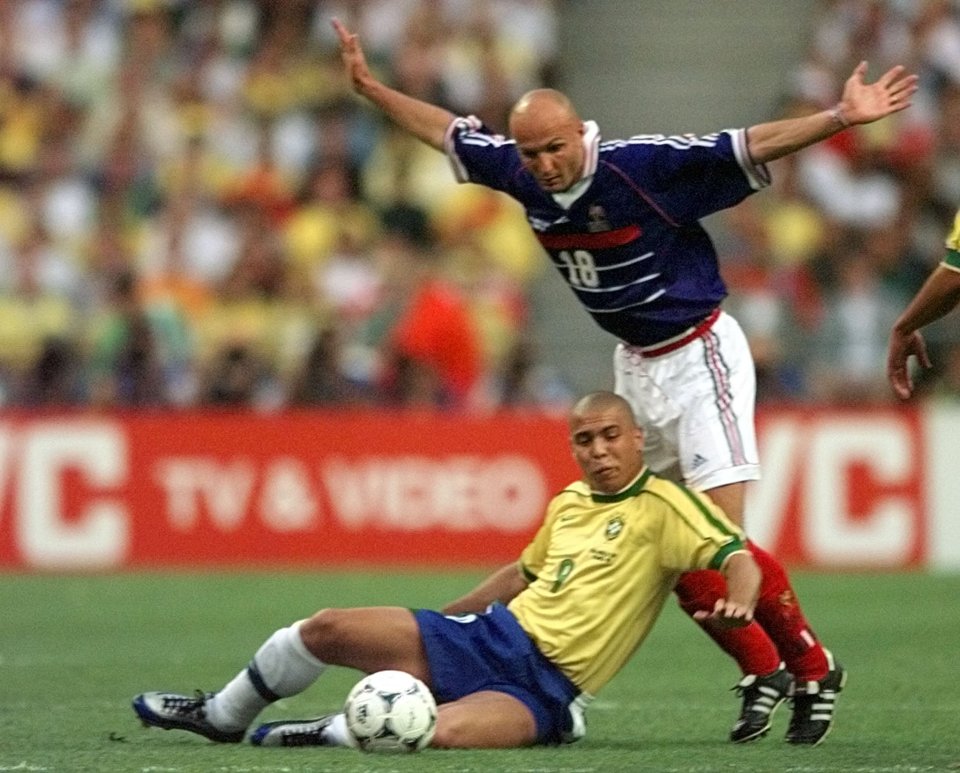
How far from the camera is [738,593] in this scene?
620 centimetres

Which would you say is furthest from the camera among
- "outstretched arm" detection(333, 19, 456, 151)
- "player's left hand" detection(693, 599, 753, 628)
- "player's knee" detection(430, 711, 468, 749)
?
→ "outstretched arm" detection(333, 19, 456, 151)

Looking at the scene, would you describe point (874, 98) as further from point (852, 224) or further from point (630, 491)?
point (852, 224)

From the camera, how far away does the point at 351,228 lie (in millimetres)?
16656

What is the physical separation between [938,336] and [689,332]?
27.8 feet

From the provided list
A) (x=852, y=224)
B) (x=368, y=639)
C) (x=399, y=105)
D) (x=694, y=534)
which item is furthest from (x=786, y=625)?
(x=852, y=224)

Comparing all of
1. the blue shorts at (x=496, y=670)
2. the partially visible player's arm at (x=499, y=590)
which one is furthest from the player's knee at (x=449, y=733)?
the partially visible player's arm at (x=499, y=590)

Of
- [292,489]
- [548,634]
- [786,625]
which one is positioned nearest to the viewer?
[548,634]

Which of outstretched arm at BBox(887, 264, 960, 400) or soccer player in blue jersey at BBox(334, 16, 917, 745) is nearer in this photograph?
outstretched arm at BBox(887, 264, 960, 400)

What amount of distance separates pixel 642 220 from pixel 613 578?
122 centimetres

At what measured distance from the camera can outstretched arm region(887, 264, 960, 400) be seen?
640 cm

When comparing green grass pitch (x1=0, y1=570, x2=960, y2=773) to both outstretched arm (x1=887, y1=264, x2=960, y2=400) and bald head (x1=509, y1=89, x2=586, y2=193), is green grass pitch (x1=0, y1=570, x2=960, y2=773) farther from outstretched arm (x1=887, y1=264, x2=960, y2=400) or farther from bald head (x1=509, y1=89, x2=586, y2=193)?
bald head (x1=509, y1=89, x2=586, y2=193)

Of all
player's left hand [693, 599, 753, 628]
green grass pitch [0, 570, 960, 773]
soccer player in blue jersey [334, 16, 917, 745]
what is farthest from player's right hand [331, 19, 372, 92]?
player's left hand [693, 599, 753, 628]

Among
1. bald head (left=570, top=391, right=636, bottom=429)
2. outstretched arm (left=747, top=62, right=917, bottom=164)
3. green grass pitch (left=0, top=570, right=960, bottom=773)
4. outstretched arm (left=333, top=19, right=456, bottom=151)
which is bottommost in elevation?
green grass pitch (left=0, top=570, right=960, bottom=773)

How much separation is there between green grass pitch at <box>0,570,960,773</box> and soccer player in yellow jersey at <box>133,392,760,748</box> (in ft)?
0.45
